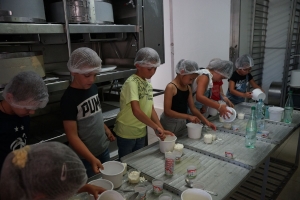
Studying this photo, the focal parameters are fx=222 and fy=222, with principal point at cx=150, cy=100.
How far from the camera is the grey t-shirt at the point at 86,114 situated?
1248 mm

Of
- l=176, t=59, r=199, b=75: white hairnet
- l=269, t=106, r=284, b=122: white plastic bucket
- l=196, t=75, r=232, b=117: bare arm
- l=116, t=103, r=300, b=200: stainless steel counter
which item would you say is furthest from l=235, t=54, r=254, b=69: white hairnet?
l=176, t=59, r=199, b=75: white hairnet

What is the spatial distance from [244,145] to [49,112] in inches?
68.7

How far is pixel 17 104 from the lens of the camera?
40.5 inches

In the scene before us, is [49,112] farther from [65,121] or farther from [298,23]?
[298,23]

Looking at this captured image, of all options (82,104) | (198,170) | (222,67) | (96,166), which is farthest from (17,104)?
(222,67)

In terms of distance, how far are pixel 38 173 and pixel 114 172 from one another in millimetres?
604

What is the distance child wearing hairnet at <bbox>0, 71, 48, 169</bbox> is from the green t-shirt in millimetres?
578

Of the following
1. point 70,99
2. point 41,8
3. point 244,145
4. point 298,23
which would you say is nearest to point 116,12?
point 41,8

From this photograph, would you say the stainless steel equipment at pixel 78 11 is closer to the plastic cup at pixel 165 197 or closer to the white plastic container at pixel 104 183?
the white plastic container at pixel 104 183

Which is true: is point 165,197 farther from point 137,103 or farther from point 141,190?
point 137,103

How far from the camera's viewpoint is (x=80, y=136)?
4.43 ft

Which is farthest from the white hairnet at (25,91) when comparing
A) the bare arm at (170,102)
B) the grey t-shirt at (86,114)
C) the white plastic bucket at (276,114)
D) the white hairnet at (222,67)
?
the white plastic bucket at (276,114)

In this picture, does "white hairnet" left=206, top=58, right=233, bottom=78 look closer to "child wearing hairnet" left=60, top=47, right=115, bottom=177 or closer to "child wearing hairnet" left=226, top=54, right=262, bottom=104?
"child wearing hairnet" left=226, top=54, right=262, bottom=104

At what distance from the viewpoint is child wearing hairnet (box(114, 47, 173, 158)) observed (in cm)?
149
